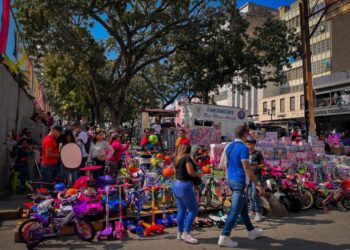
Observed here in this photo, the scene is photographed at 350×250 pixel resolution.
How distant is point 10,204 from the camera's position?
7848mm

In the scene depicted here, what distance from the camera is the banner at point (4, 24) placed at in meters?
9.26

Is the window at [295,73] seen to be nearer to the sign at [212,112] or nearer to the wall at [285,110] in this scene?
the wall at [285,110]

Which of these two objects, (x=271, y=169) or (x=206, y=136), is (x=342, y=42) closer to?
(x=206, y=136)

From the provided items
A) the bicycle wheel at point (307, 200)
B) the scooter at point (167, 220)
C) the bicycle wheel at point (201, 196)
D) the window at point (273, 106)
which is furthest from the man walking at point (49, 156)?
the window at point (273, 106)

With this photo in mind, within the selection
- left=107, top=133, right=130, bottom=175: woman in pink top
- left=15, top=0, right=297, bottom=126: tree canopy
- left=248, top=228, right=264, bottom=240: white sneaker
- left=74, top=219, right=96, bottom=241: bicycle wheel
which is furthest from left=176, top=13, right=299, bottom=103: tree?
left=74, top=219, right=96, bottom=241: bicycle wheel

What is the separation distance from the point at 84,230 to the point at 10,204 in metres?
2.97

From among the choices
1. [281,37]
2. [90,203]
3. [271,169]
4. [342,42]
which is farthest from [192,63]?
[342,42]

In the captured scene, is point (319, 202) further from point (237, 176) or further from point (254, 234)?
point (237, 176)

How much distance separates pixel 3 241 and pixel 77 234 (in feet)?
4.24

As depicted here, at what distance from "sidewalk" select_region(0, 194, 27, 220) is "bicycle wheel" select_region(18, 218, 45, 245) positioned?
5.92 feet

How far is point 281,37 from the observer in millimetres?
22719

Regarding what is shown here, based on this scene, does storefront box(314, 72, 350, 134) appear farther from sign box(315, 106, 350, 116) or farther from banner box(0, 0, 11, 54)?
banner box(0, 0, 11, 54)

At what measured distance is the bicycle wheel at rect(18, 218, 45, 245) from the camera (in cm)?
556

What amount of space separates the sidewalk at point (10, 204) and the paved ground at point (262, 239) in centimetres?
22
